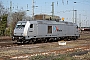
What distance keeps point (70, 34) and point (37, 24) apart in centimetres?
1005

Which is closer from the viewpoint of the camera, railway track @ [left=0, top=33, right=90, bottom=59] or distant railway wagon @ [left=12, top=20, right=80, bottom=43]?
railway track @ [left=0, top=33, right=90, bottom=59]

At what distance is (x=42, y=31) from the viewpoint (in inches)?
1158

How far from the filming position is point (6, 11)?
55250 millimetres

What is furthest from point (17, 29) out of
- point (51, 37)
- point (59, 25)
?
point (59, 25)

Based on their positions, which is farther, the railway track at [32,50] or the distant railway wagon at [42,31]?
the distant railway wagon at [42,31]

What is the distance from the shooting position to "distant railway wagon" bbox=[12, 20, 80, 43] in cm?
2669

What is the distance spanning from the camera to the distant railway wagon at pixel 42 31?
26688 mm

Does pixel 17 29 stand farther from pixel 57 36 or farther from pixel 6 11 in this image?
pixel 6 11

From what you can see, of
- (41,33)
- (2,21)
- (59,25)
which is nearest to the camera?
(41,33)

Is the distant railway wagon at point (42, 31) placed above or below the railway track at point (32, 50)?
above

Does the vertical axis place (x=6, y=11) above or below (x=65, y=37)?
above

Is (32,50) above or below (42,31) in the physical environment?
below

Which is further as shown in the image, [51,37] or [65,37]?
[65,37]

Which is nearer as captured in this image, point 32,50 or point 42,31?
point 32,50
